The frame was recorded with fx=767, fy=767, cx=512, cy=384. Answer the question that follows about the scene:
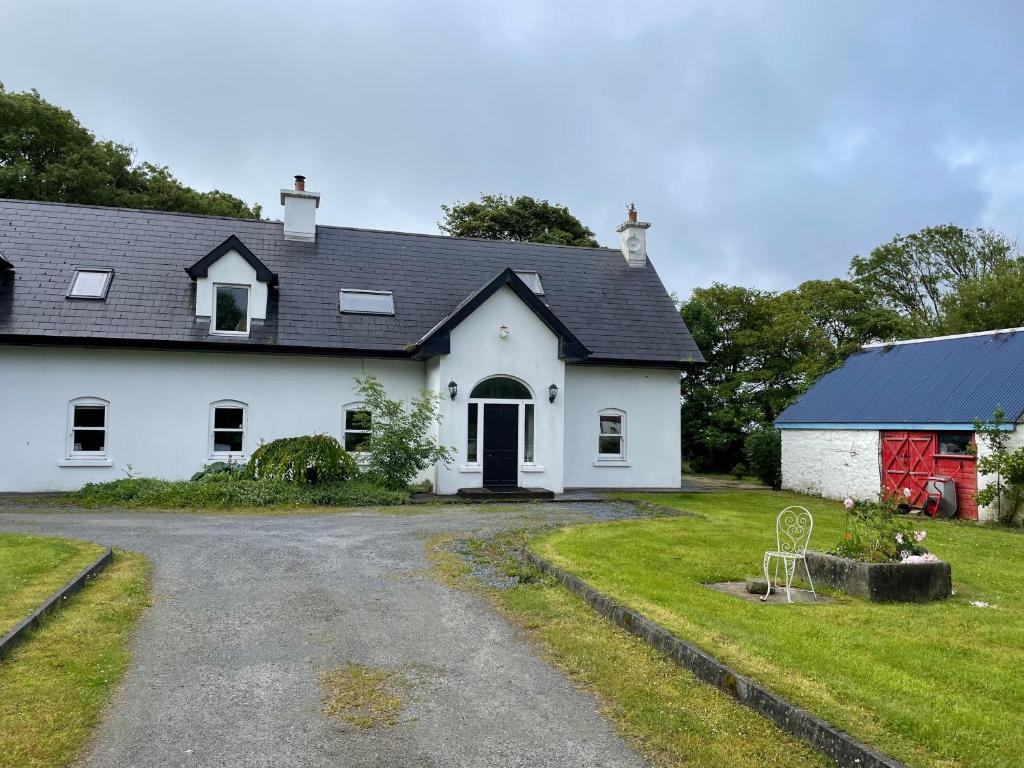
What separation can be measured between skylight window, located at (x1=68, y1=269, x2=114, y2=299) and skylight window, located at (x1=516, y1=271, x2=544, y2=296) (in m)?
11.6

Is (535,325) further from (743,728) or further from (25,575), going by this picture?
(743,728)

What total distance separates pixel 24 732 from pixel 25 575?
4.52 metres

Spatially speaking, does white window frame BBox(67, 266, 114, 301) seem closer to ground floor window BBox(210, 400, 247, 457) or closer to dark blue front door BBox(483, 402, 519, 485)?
ground floor window BBox(210, 400, 247, 457)

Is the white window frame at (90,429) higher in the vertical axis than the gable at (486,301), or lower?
lower

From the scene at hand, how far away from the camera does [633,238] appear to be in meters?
26.4

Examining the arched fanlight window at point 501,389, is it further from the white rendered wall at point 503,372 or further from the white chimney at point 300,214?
the white chimney at point 300,214

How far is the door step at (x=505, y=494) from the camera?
18750mm

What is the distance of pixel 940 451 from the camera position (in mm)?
19562

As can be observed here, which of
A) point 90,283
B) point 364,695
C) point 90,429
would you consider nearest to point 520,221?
point 90,283

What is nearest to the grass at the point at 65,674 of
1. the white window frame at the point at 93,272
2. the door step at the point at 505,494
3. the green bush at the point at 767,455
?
the door step at the point at 505,494

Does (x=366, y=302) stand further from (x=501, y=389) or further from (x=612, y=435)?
(x=612, y=435)

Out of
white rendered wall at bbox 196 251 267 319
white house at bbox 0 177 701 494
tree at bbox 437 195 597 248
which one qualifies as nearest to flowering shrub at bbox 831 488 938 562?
white house at bbox 0 177 701 494

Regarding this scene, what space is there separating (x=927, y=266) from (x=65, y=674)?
2031 inches

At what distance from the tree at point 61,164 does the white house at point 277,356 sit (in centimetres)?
1522
